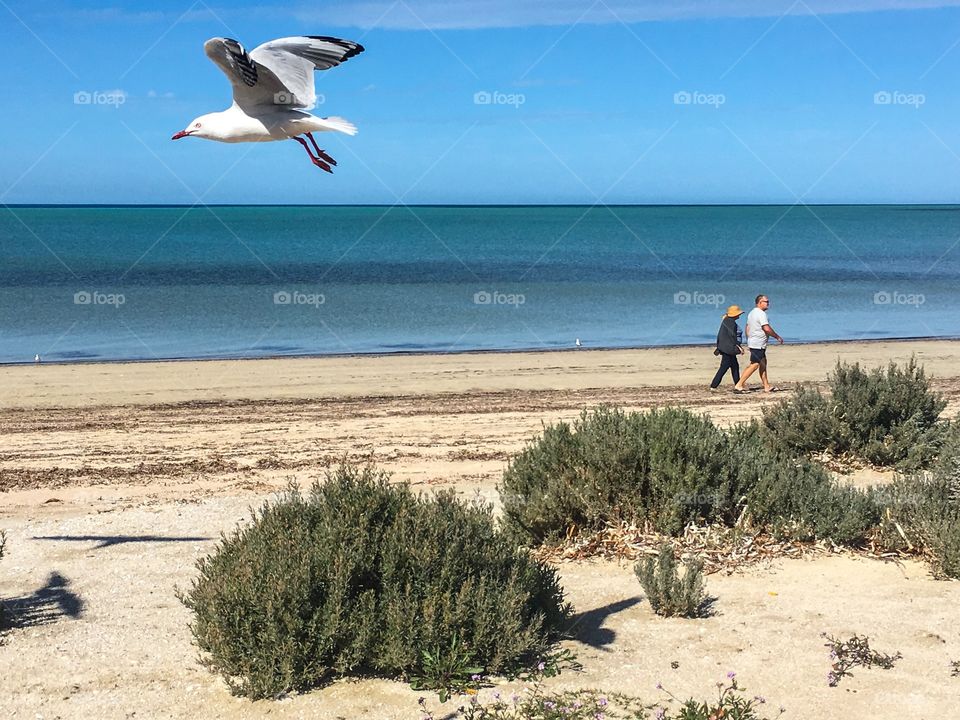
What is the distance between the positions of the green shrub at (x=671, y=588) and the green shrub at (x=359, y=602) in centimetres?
103

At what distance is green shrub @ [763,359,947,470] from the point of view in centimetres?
1042

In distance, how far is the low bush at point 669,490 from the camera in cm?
805

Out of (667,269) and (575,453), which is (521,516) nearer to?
(575,453)

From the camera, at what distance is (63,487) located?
11.5 m

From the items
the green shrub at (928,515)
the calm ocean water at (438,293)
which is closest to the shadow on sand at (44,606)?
the green shrub at (928,515)

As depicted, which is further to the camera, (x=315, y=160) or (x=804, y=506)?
(x=804, y=506)

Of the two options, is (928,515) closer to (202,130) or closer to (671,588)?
(671,588)

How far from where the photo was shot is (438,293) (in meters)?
47.5

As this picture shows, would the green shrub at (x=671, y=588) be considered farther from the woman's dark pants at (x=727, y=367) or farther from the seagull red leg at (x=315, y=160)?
the woman's dark pants at (x=727, y=367)

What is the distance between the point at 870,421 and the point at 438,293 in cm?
3745

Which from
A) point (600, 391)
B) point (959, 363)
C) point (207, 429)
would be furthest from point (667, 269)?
point (207, 429)

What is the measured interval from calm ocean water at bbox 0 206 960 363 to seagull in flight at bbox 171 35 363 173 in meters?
Answer: 22.9

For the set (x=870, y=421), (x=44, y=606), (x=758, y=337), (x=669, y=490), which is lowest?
(x=44, y=606)

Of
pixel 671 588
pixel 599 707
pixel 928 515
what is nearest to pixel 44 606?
pixel 599 707
